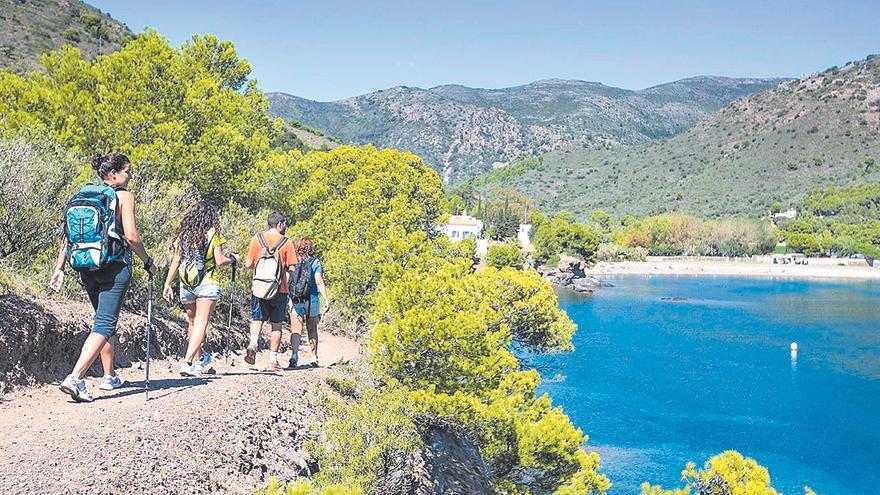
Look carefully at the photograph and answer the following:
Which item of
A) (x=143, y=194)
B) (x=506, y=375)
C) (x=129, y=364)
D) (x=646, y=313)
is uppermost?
(x=143, y=194)

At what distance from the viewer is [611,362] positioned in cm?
3591

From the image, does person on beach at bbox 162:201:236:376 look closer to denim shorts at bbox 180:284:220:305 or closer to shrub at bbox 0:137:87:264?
denim shorts at bbox 180:284:220:305

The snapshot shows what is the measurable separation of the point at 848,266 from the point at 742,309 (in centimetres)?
4495

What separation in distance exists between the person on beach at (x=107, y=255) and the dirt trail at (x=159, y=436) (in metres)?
0.51

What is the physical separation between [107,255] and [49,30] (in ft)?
209

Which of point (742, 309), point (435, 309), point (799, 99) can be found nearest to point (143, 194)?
point (435, 309)

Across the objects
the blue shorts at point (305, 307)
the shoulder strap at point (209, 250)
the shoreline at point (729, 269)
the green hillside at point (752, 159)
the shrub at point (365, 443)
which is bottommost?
the shoreline at point (729, 269)

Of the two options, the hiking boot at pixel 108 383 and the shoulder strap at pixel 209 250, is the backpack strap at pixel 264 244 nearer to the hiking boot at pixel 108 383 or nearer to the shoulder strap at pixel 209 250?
the shoulder strap at pixel 209 250

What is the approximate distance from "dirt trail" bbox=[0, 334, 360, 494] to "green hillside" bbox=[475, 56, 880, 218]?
11468 cm

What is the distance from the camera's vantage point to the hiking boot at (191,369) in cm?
768

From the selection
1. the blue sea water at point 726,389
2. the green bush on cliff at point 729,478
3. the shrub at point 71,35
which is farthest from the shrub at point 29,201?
the shrub at point 71,35

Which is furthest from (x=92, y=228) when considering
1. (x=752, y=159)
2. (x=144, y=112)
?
(x=752, y=159)

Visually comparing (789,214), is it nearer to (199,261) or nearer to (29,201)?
(29,201)

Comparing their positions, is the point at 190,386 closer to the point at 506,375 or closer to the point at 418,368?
the point at 418,368
